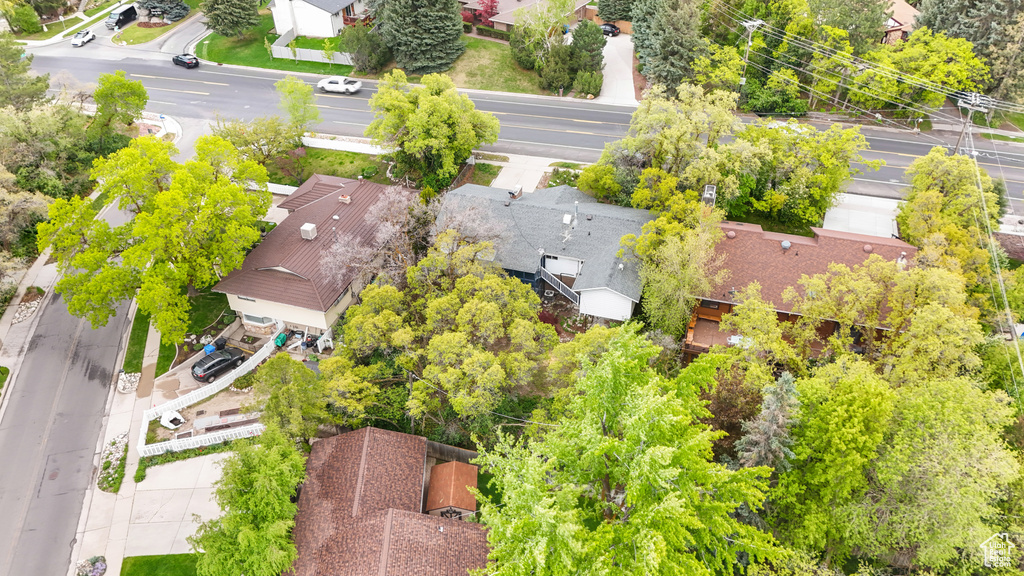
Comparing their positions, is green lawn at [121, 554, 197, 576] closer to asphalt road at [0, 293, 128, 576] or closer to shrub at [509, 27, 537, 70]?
asphalt road at [0, 293, 128, 576]

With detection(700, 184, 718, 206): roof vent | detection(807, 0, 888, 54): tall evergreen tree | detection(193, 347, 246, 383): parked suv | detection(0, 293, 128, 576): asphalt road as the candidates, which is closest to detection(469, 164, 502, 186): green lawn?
detection(700, 184, 718, 206): roof vent

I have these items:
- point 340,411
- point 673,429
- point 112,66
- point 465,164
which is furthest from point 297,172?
point 673,429

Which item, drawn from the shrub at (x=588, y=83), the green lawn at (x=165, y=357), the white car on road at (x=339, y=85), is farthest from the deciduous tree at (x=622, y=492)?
the white car on road at (x=339, y=85)

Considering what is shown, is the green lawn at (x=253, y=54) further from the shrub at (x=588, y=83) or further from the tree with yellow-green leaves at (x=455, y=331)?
the tree with yellow-green leaves at (x=455, y=331)

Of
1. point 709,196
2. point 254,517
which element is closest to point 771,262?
point 709,196

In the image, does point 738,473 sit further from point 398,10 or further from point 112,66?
point 112,66
